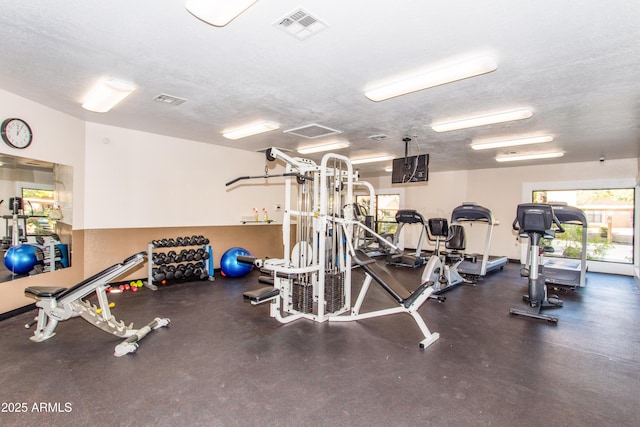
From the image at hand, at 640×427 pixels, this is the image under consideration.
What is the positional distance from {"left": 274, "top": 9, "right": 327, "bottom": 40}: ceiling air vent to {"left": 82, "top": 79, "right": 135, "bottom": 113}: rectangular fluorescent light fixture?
1907 millimetres

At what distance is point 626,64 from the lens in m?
2.44

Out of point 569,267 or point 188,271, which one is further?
point 569,267

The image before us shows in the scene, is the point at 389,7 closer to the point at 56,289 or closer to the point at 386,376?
the point at 386,376

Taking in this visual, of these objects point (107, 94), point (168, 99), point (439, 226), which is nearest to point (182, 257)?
point (168, 99)

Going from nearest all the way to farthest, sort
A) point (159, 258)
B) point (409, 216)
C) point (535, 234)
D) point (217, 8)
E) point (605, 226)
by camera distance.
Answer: point (217, 8)
point (535, 234)
point (159, 258)
point (409, 216)
point (605, 226)

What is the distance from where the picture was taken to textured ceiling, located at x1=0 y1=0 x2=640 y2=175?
6.28 ft

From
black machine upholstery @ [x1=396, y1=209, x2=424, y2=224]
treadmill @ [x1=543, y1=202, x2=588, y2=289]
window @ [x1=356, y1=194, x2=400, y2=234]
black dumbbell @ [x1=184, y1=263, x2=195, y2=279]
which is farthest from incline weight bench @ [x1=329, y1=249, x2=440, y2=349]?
window @ [x1=356, y1=194, x2=400, y2=234]

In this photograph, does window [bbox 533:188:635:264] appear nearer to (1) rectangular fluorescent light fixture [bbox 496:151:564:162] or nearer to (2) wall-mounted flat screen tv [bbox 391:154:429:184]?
(1) rectangular fluorescent light fixture [bbox 496:151:564:162]

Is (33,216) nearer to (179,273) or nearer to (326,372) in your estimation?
(179,273)

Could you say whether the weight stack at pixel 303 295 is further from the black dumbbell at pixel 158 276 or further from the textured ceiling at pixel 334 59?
the black dumbbell at pixel 158 276

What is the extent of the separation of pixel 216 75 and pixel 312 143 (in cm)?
298

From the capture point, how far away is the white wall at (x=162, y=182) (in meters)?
4.67

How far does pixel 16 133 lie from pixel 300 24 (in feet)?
12.0

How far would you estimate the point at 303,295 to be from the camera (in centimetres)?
371
